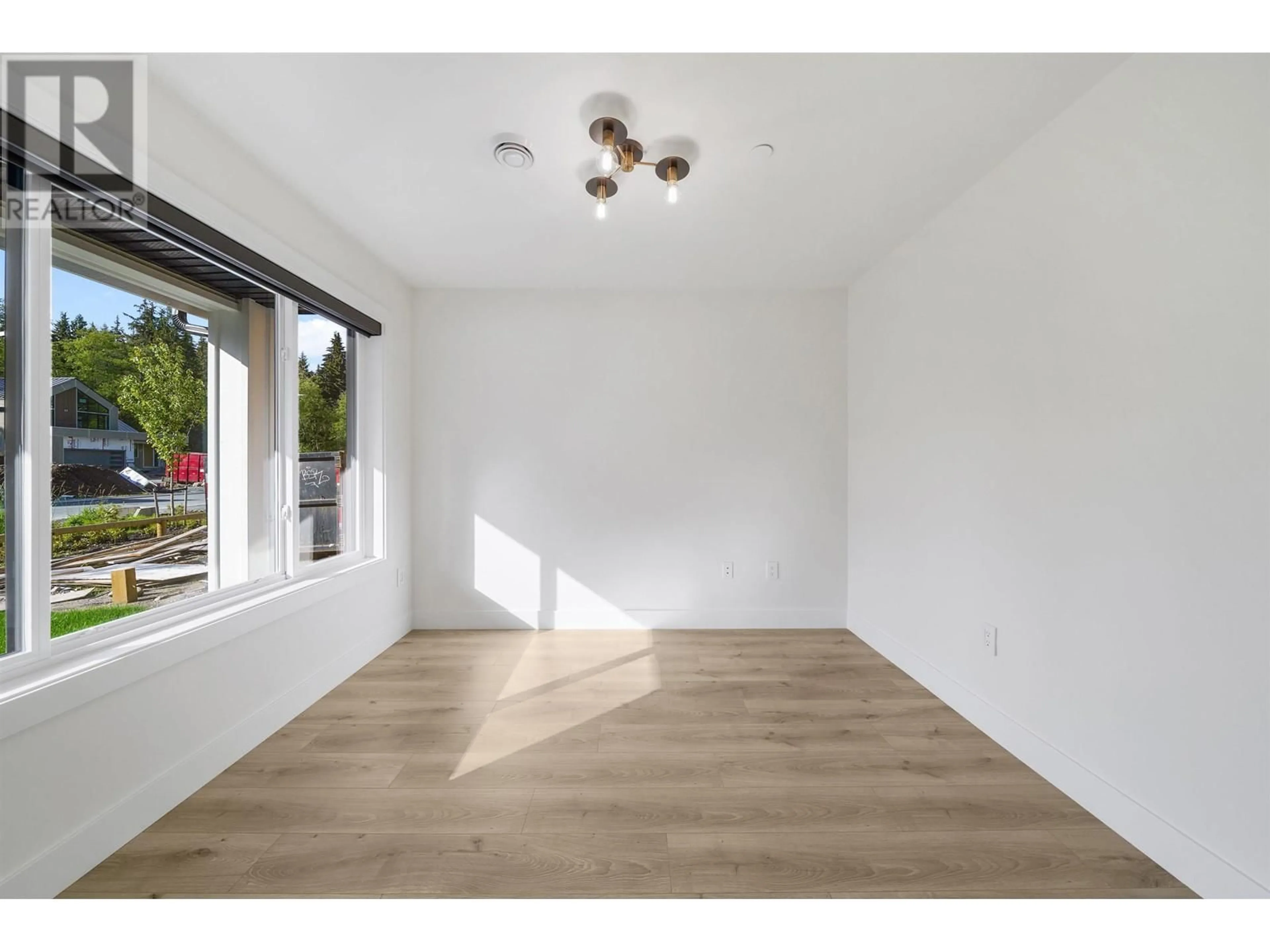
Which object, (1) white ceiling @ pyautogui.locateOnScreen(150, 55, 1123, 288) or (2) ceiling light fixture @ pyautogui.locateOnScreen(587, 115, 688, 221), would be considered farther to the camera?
(2) ceiling light fixture @ pyautogui.locateOnScreen(587, 115, 688, 221)

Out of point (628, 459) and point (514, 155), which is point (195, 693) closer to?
point (514, 155)

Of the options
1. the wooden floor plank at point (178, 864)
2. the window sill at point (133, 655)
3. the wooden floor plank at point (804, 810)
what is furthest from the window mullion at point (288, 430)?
the wooden floor plank at point (804, 810)

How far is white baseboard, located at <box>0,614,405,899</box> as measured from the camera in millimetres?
1353

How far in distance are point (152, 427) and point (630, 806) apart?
219cm

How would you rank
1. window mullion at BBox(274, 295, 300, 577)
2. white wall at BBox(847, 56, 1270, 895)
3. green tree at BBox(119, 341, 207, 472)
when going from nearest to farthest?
1. white wall at BBox(847, 56, 1270, 895)
2. green tree at BBox(119, 341, 207, 472)
3. window mullion at BBox(274, 295, 300, 577)

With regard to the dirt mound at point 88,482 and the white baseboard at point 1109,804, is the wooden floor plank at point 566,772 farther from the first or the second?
the dirt mound at point 88,482

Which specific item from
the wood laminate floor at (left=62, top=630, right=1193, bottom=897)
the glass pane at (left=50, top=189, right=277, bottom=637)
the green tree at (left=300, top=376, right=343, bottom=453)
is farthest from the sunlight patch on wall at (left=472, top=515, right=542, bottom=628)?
the glass pane at (left=50, top=189, right=277, bottom=637)

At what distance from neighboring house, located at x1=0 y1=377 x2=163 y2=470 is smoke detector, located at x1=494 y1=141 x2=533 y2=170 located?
64.3 inches

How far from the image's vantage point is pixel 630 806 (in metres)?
1.77

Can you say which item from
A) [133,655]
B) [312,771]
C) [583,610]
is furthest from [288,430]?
[583,610]

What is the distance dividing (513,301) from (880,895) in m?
3.74

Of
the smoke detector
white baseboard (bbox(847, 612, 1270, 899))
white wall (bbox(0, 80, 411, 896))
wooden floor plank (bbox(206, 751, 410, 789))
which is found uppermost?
the smoke detector

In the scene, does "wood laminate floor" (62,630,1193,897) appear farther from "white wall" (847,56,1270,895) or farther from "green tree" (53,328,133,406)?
"green tree" (53,328,133,406)

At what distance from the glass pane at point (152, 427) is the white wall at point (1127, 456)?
3.24m
